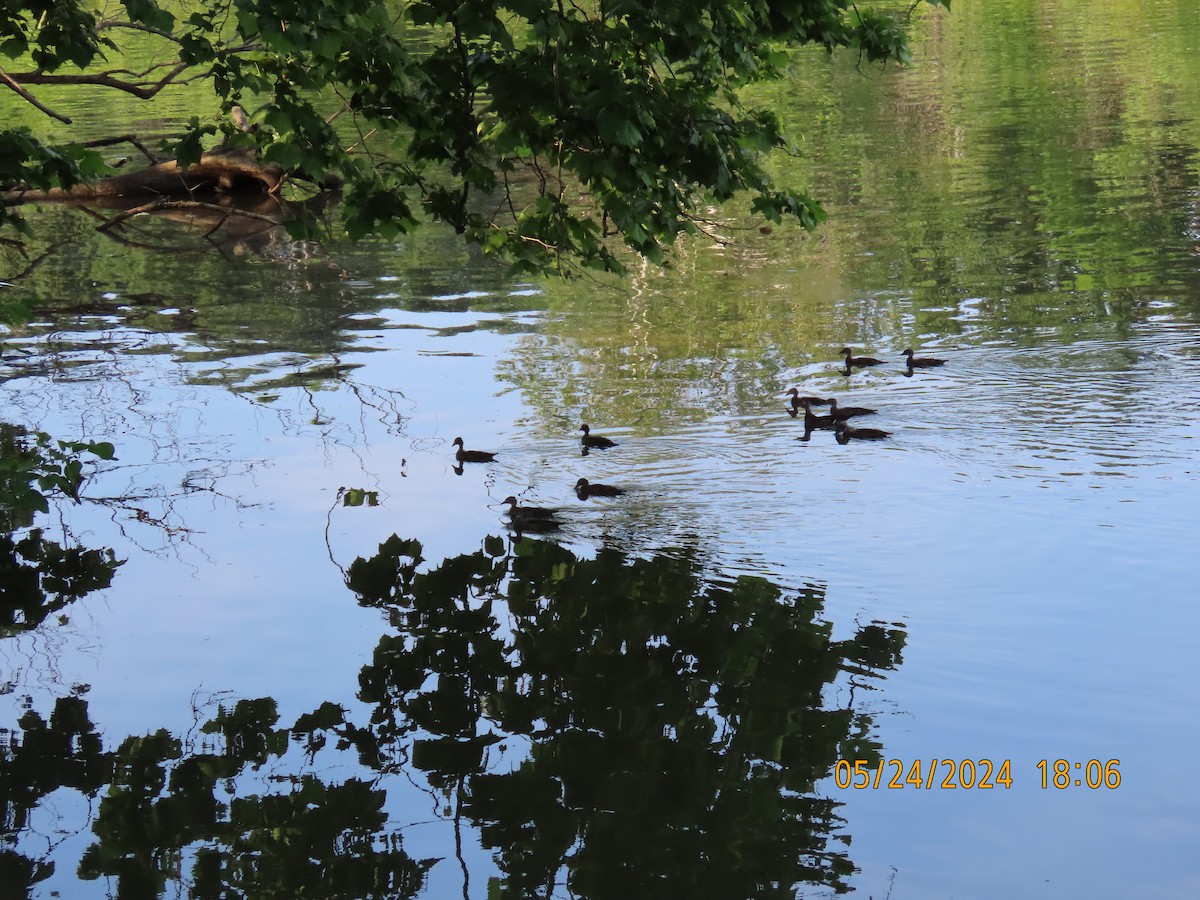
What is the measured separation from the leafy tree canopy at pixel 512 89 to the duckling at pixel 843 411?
2.77 meters

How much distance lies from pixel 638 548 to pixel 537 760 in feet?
10.2

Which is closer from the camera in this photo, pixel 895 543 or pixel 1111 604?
pixel 1111 604

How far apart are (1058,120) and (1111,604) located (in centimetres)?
2337

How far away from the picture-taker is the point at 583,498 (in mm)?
11625

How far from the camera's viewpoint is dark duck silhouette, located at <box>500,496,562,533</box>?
11.0m

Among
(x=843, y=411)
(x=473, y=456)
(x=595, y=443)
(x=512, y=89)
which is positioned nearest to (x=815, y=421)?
(x=843, y=411)

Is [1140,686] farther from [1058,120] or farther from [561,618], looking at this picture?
[1058,120]

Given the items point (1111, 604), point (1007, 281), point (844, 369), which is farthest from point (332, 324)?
point (1111, 604)

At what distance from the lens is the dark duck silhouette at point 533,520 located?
10961 millimetres

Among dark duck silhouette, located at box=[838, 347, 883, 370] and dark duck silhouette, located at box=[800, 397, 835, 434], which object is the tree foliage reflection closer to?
dark duck silhouette, located at box=[800, 397, 835, 434]

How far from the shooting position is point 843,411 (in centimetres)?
1296

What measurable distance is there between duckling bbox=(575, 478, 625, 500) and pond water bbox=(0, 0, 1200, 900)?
0.44ft
